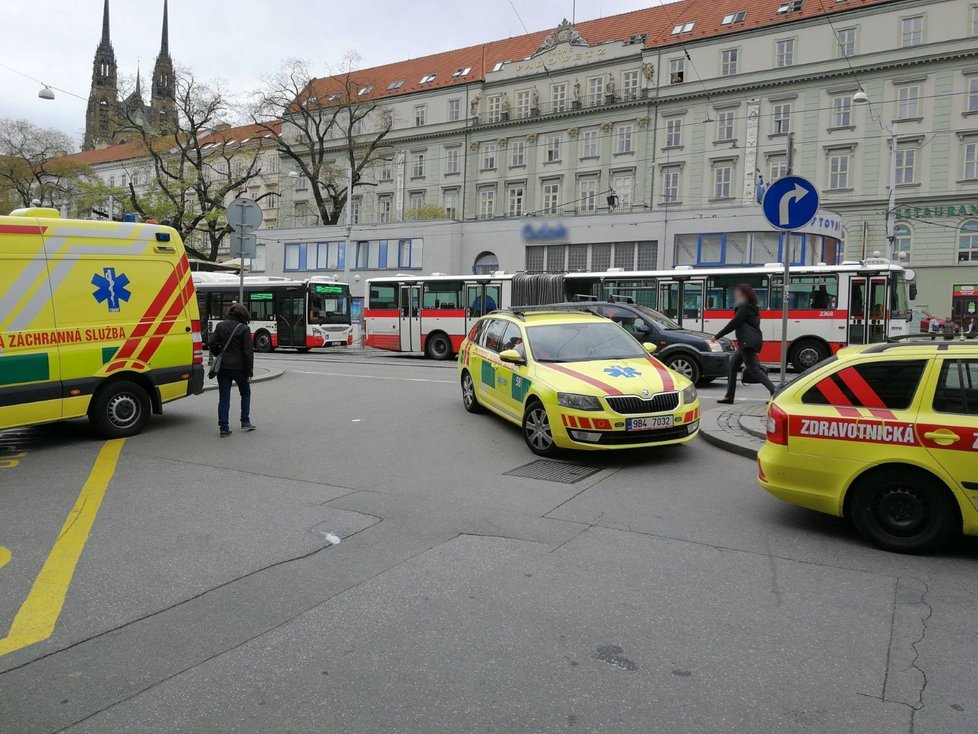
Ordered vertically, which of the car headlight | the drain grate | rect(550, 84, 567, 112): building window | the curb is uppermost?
rect(550, 84, 567, 112): building window

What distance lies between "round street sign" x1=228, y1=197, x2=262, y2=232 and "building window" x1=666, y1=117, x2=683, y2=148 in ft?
123

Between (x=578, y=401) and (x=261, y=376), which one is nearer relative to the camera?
(x=578, y=401)

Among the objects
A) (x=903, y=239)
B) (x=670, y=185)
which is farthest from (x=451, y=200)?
(x=903, y=239)

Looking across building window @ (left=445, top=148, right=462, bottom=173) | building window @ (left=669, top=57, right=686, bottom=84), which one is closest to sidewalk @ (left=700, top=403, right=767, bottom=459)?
building window @ (left=669, top=57, right=686, bottom=84)

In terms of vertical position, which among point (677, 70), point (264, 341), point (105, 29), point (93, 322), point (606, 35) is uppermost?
point (105, 29)

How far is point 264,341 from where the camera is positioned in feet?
97.0

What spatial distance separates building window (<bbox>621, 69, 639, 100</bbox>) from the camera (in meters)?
47.8

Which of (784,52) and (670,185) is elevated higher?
(784,52)

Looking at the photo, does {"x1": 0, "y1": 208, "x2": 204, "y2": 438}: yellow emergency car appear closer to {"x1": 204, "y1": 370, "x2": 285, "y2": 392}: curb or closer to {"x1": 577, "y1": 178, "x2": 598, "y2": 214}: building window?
{"x1": 204, "y1": 370, "x2": 285, "y2": 392}: curb

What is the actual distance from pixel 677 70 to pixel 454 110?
16460mm

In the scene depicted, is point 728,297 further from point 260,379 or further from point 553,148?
point 553,148

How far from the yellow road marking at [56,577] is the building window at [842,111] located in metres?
44.0

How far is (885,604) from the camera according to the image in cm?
426

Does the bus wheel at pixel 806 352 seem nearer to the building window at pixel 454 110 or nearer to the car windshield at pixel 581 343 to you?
the car windshield at pixel 581 343
